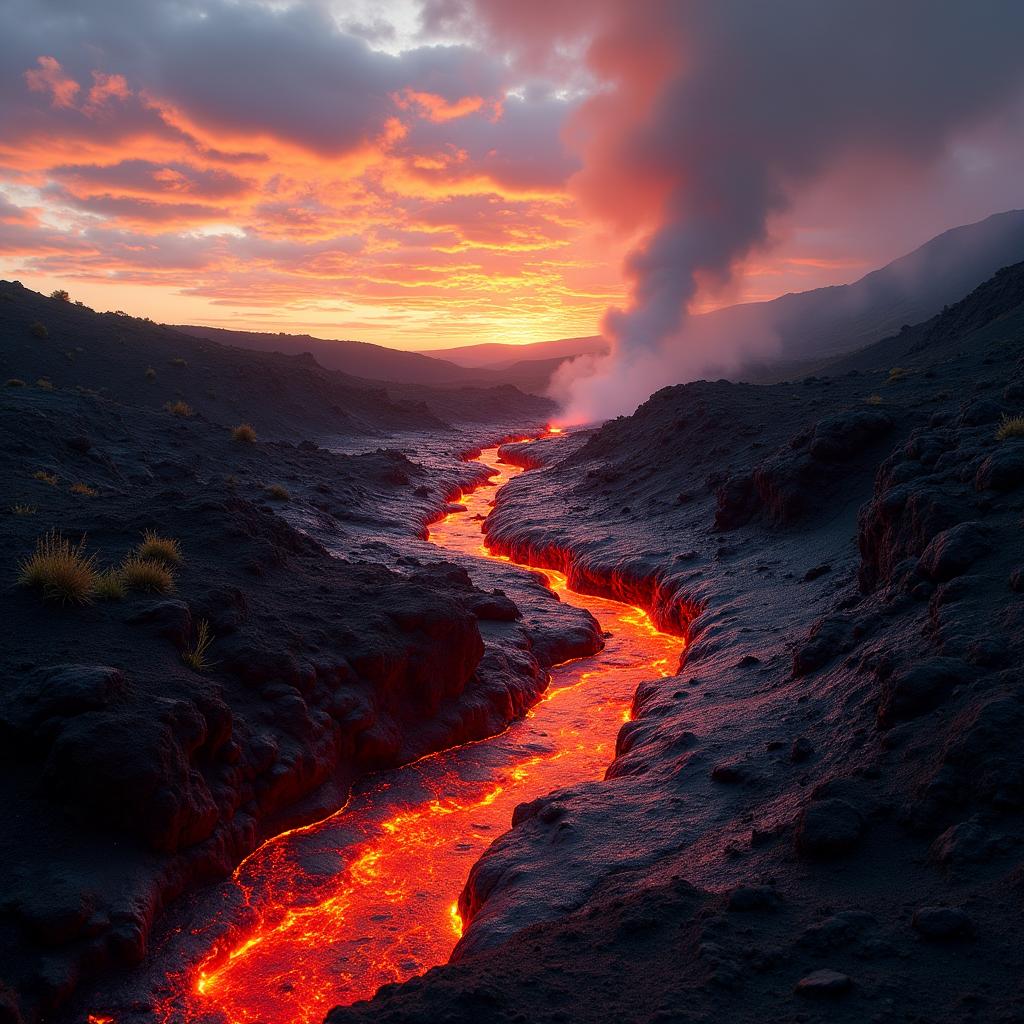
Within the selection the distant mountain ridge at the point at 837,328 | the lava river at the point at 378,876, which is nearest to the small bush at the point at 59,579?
the lava river at the point at 378,876

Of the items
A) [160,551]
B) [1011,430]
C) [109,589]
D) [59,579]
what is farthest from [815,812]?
[160,551]

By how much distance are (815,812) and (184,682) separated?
6168mm

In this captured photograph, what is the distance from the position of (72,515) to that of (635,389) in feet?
204

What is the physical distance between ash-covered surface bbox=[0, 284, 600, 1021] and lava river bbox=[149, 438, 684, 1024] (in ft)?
1.29

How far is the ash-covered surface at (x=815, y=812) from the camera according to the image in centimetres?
475

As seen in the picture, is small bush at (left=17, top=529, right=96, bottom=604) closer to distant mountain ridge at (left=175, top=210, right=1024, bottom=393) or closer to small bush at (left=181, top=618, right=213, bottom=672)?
small bush at (left=181, top=618, right=213, bottom=672)

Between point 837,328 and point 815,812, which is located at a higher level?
point 837,328

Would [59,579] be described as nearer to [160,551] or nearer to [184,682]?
[160,551]

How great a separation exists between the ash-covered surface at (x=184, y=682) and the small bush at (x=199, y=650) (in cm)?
7

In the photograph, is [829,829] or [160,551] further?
[160,551]

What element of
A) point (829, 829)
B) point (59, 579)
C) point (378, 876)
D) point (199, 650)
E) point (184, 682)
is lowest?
point (378, 876)

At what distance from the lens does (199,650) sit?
990cm

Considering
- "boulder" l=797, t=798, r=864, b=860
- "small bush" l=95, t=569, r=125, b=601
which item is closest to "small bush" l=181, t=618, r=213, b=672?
"small bush" l=95, t=569, r=125, b=601

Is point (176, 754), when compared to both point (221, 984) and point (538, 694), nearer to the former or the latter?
point (221, 984)
